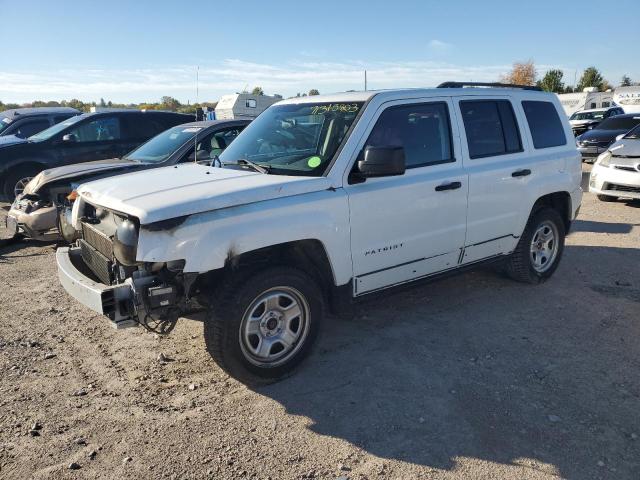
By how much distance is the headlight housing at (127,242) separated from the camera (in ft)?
10.5

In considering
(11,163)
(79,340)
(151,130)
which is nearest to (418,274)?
(79,340)

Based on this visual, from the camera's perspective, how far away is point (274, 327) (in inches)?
146

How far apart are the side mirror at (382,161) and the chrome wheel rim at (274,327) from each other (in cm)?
100

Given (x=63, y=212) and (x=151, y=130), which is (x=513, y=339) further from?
(x=151, y=130)

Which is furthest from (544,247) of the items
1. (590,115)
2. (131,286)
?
(590,115)

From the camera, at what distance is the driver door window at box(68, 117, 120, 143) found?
947 cm

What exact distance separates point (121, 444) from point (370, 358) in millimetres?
1873

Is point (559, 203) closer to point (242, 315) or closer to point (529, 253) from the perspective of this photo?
point (529, 253)

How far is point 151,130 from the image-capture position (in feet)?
32.6

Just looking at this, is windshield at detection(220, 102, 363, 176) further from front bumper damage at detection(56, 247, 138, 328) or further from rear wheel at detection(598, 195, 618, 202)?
rear wheel at detection(598, 195, 618, 202)

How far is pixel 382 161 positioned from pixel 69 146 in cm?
778

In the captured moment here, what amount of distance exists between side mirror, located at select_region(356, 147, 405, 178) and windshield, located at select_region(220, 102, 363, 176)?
313 mm

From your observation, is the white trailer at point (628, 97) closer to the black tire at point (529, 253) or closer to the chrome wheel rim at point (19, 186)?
the black tire at point (529, 253)

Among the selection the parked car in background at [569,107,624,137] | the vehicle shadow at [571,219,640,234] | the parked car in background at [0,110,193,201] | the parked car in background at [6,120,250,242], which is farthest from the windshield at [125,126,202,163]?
the parked car in background at [569,107,624,137]
